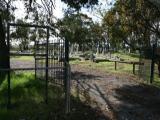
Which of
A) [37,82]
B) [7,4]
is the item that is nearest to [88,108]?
[37,82]

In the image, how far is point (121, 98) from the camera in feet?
37.6

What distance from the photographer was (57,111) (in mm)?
9062

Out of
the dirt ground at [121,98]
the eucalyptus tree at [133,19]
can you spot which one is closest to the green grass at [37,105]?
the dirt ground at [121,98]

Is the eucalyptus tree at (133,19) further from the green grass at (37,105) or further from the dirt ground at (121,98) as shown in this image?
the green grass at (37,105)

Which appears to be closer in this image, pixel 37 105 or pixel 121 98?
pixel 37 105

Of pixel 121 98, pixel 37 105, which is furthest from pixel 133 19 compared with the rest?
pixel 37 105

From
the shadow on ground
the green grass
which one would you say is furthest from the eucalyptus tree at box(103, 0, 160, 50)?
the green grass

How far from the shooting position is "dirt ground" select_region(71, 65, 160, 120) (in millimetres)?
9703

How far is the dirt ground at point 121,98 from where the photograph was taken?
970 cm

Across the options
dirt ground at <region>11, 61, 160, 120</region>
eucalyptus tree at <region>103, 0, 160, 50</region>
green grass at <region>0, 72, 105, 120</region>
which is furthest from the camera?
eucalyptus tree at <region>103, 0, 160, 50</region>

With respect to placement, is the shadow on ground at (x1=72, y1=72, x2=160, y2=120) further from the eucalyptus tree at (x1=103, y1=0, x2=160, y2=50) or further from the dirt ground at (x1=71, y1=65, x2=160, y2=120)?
the eucalyptus tree at (x1=103, y1=0, x2=160, y2=50)

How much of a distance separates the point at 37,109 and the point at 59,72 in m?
1.55

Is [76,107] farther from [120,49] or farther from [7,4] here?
[120,49]

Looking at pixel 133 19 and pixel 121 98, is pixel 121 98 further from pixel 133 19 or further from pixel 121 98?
pixel 133 19
